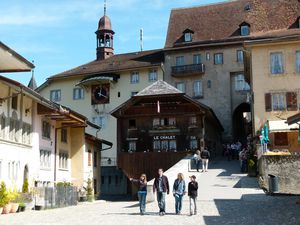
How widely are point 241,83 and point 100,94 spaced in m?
17.4

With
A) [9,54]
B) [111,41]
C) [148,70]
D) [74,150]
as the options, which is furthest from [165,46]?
[9,54]

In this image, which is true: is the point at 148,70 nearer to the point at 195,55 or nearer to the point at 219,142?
the point at 195,55

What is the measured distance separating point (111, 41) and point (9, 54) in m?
50.8

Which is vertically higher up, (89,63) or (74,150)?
(89,63)

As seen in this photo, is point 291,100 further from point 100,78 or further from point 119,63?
point 119,63

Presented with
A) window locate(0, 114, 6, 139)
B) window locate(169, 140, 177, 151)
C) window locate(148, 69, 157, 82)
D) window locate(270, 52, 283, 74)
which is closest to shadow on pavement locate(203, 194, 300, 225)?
window locate(0, 114, 6, 139)

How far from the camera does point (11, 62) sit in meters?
21.5

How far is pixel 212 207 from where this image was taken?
1956 centimetres

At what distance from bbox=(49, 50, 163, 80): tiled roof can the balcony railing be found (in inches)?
93.5

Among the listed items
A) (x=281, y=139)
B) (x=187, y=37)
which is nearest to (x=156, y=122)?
(x=281, y=139)

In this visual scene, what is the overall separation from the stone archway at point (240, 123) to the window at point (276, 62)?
55.8ft

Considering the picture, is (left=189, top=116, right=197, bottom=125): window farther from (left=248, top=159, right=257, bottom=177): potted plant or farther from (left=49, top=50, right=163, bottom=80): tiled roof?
(left=49, top=50, right=163, bottom=80): tiled roof

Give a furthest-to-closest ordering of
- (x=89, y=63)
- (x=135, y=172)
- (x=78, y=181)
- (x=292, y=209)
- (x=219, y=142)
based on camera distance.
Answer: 1. (x=89, y=63)
2. (x=219, y=142)
3. (x=135, y=172)
4. (x=78, y=181)
5. (x=292, y=209)

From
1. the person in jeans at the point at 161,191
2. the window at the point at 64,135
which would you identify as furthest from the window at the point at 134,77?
the person in jeans at the point at 161,191
